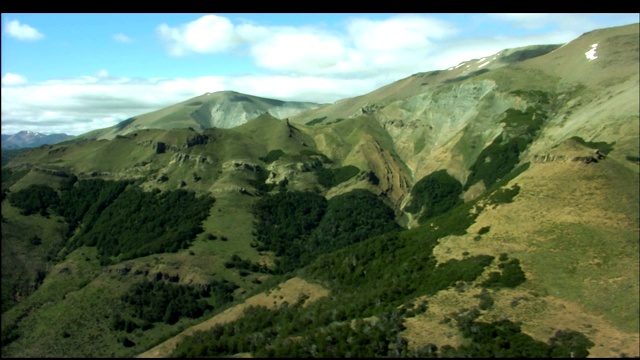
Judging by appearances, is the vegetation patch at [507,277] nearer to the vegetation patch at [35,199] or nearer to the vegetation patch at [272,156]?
the vegetation patch at [272,156]

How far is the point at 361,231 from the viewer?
424 ft

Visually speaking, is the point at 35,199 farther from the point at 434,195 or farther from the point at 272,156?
the point at 434,195

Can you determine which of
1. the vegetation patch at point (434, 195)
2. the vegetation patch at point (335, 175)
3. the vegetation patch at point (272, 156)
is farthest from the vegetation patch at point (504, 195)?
the vegetation patch at point (272, 156)

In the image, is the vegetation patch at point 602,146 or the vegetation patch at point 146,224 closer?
the vegetation patch at point 602,146

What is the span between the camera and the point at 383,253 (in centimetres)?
6981

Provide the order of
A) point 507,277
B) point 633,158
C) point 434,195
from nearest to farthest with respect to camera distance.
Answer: point 507,277, point 633,158, point 434,195

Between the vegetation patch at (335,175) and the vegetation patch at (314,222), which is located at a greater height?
the vegetation patch at (335,175)

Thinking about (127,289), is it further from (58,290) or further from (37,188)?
(37,188)

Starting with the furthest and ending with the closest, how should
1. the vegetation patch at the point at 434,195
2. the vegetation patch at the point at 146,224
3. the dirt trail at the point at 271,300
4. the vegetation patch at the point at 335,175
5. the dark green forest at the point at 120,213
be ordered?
1. the vegetation patch at the point at 335,175
2. the vegetation patch at the point at 434,195
3. the dark green forest at the point at 120,213
4. the vegetation patch at the point at 146,224
5. the dirt trail at the point at 271,300

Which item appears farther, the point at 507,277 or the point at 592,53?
the point at 592,53

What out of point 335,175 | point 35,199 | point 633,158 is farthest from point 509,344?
point 35,199

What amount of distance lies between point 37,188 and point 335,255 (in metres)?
110

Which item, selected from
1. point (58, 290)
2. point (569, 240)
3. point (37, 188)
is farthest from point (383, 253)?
point (37, 188)

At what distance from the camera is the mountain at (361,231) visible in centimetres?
4116
